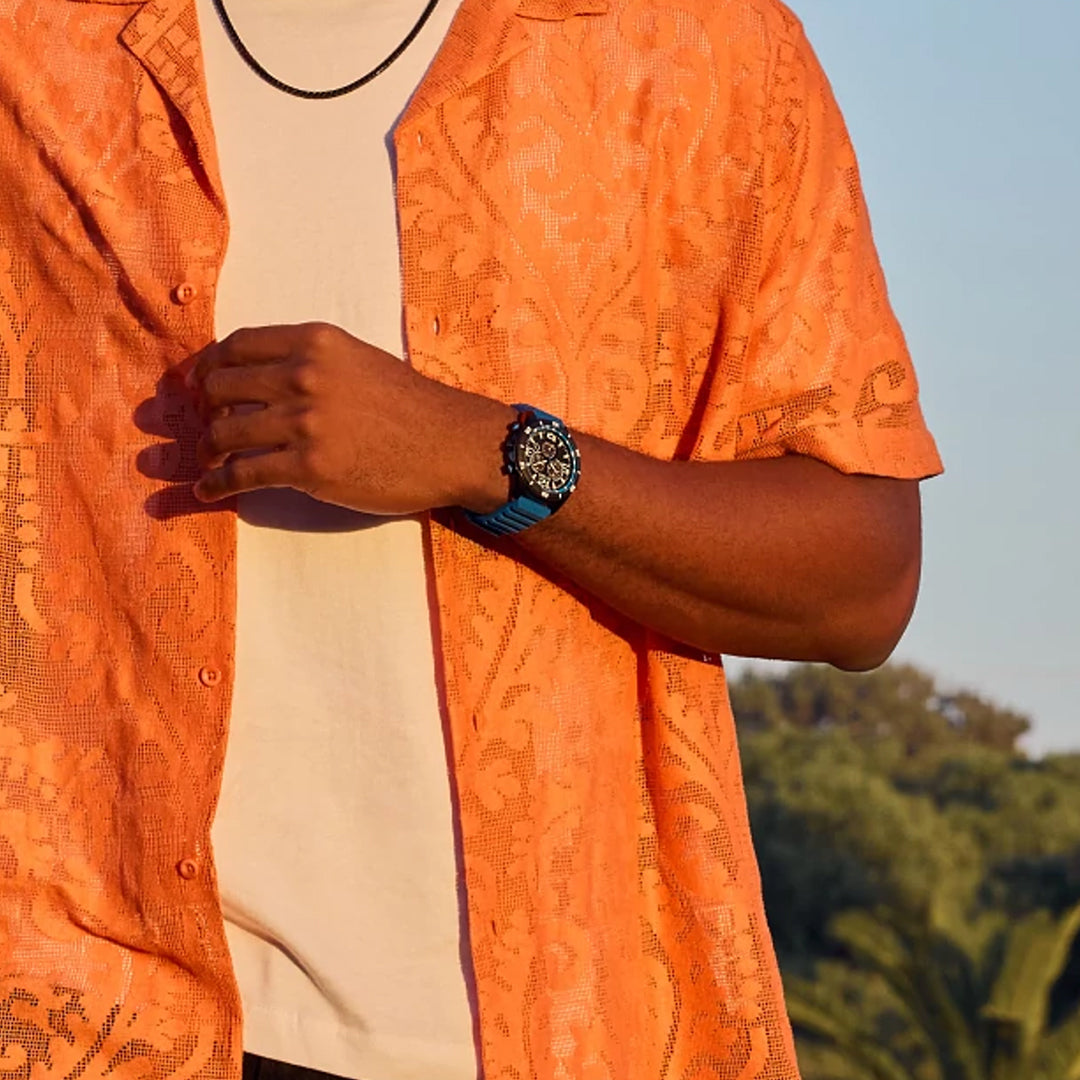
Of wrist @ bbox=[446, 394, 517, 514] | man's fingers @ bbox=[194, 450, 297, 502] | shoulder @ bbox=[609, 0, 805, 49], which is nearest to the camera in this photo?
man's fingers @ bbox=[194, 450, 297, 502]

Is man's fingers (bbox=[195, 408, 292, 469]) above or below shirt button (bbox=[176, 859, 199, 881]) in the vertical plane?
above

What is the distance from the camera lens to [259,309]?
8.82ft

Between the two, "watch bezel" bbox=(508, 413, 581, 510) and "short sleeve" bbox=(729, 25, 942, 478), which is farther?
"short sleeve" bbox=(729, 25, 942, 478)

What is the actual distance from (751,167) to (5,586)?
1151 millimetres

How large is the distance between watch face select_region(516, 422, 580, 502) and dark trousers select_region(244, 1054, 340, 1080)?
2.47ft

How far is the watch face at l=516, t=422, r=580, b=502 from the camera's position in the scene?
2535 mm

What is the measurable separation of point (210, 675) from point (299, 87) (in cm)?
81

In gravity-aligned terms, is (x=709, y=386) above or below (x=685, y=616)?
above

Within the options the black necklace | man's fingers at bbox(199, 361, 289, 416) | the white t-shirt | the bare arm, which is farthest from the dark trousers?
the black necklace

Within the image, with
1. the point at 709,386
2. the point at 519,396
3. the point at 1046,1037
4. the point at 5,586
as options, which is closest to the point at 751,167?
the point at 709,386

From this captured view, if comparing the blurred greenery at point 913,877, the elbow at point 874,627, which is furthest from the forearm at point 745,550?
the blurred greenery at point 913,877

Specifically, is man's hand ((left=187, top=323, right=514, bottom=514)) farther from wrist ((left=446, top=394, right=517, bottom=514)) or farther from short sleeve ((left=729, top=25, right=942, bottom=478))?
short sleeve ((left=729, top=25, right=942, bottom=478))

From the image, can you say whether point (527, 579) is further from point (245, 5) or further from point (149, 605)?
A: point (245, 5)

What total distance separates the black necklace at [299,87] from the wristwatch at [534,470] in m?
0.54
